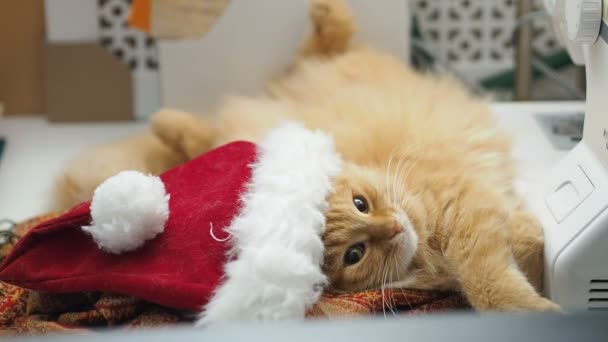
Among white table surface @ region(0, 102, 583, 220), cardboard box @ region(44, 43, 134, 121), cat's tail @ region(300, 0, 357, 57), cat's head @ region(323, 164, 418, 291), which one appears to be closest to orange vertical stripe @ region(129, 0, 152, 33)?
cardboard box @ region(44, 43, 134, 121)

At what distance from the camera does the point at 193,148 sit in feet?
5.62

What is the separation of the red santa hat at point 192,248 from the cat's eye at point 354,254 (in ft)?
0.38

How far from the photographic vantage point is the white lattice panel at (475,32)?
2.13 metres

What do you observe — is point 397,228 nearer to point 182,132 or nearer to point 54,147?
point 182,132

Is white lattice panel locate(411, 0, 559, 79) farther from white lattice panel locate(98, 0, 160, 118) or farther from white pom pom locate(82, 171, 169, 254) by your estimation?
white pom pom locate(82, 171, 169, 254)

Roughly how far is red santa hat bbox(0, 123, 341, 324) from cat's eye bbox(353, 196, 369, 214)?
0.13 meters

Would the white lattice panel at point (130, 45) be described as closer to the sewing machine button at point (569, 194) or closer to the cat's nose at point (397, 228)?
the cat's nose at point (397, 228)

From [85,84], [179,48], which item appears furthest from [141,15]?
[85,84]

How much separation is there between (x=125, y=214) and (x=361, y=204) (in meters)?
0.46

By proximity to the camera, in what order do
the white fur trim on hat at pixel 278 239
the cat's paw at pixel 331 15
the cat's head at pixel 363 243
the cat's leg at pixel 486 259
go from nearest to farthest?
the white fur trim on hat at pixel 278 239 → the cat's leg at pixel 486 259 → the cat's head at pixel 363 243 → the cat's paw at pixel 331 15

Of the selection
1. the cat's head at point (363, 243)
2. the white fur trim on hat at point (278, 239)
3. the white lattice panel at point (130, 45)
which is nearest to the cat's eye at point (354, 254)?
the cat's head at point (363, 243)

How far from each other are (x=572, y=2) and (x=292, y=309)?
64 cm

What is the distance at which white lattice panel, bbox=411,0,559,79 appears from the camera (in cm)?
213

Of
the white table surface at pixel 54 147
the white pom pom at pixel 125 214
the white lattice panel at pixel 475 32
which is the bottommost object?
the white table surface at pixel 54 147
